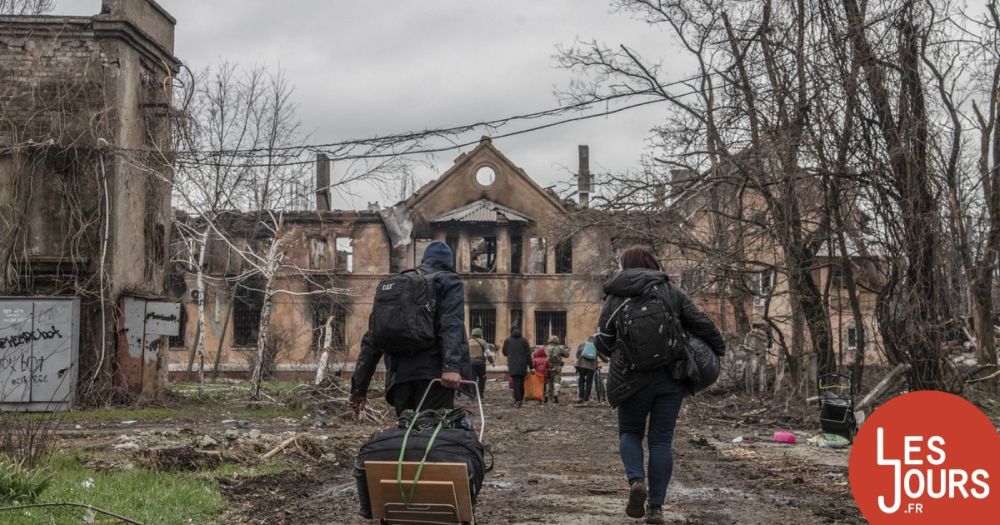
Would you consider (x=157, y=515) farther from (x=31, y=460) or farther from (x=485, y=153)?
(x=485, y=153)

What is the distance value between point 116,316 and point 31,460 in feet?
50.7

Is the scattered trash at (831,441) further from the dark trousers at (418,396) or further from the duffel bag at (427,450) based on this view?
the duffel bag at (427,450)

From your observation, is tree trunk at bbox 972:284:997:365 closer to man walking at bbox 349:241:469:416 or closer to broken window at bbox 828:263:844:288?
broken window at bbox 828:263:844:288

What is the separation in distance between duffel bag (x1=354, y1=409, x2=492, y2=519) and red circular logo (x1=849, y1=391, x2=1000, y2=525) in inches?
89.0


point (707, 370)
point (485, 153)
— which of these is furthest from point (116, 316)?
point (485, 153)

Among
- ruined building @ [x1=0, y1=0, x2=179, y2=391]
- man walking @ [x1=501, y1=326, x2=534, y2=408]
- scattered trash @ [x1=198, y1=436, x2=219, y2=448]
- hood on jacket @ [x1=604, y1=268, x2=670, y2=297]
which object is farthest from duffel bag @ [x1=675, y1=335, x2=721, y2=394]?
man walking @ [x1=501, y1=326, x2=534, y2=408]

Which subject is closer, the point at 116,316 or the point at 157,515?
the point at 157,515

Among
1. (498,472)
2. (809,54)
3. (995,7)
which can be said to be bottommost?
(498,472)

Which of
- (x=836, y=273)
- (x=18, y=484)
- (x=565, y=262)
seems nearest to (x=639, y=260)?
(x=18, y=484)

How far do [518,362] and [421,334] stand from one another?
Result: 20.1 m

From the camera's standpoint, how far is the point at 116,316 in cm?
2402

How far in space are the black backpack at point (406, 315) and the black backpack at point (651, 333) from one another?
1422mm

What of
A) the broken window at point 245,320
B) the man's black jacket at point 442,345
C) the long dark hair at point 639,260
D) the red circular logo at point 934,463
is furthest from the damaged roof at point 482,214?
the red circular logo at point 934,463

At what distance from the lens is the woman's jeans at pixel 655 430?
7.88m
